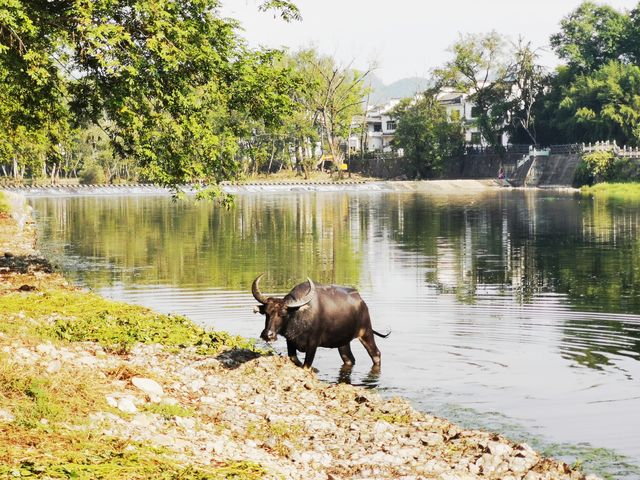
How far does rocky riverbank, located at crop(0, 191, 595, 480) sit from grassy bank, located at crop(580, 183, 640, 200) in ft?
276

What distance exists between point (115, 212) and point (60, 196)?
36577 mm

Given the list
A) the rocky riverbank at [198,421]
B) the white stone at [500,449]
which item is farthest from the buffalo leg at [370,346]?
the white stone at [500,449]

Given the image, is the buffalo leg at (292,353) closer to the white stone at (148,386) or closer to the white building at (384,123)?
the white stone at (148,386)

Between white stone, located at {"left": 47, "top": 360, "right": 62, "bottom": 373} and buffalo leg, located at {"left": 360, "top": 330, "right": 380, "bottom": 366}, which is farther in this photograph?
buffalo leg, located at {"left": 360, "top": 330, "right": 380, "bottom": 366}

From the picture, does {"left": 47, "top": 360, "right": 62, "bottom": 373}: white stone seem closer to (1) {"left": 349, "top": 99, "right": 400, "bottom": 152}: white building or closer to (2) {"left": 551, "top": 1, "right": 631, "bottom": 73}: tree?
(2) {"left": 551, "top": 1, "right": 631, "bottom": 73}: tree

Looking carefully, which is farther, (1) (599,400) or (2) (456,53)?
(2) (456,53)

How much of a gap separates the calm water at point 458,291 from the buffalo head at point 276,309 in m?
1.59

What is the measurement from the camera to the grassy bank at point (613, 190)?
314ft

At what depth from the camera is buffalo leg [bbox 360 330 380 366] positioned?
17688 millimetres

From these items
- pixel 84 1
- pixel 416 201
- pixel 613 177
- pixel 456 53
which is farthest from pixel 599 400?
pixel 456 53

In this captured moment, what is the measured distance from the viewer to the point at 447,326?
22172 millimetres

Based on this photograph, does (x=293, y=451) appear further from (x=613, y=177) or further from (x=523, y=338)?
(x=613, y=177)

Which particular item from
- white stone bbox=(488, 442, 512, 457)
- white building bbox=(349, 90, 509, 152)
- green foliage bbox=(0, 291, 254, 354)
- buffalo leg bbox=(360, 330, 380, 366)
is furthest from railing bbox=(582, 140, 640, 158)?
white stone bbox=(488, 442, 512, 457)

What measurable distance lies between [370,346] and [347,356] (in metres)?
0.48
